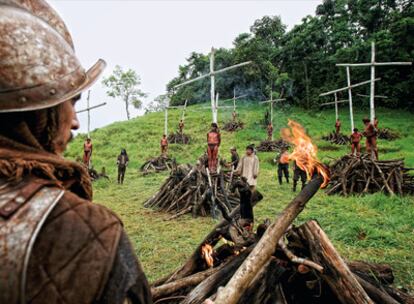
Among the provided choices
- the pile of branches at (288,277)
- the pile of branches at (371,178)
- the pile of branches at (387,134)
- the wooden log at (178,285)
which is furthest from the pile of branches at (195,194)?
the pile of branches at (387,134)

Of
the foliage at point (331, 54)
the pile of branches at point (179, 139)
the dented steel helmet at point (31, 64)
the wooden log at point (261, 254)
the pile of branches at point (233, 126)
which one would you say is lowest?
the wooden log at point (261, 254)

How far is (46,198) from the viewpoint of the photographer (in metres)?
1.03

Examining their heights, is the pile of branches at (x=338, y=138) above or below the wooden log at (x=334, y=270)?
above

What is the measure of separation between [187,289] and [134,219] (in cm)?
712

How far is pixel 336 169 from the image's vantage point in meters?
12.7

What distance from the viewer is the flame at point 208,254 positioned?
3.51 metres

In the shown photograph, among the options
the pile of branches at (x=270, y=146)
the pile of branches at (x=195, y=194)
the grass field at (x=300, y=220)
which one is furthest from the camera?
the pile of branches at (x=270, y=146)

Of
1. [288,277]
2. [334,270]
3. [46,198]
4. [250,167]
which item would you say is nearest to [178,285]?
[288,277]

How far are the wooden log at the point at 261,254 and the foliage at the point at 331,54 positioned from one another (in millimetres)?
35840

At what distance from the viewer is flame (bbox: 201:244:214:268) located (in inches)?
138

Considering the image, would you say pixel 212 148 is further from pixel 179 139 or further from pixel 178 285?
pixel 179 139

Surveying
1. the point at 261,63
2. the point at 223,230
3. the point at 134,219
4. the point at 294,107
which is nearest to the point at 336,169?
the point at 134,219

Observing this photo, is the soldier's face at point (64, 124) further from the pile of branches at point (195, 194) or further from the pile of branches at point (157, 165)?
the pile of branches at point (157, 165)

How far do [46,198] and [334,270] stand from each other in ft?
7.53
